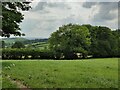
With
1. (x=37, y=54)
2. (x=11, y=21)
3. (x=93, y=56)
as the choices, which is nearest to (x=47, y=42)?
(x=93, y=56)

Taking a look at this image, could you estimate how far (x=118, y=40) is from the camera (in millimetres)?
96750

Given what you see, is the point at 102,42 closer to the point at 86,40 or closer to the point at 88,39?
the point at 88,39

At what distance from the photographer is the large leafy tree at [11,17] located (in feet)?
118

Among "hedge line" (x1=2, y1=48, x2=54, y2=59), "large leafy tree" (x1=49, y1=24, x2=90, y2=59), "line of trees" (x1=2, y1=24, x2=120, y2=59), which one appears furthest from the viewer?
"large leafy tree" (x1=49, y1=24, x2=90, y2=59)

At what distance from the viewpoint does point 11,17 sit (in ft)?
121

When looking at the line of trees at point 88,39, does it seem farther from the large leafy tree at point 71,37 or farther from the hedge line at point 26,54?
the hedge line at point 26,54

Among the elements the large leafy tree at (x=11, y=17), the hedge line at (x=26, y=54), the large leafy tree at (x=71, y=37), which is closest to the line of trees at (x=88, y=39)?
the large leafy tree at (x=71, y=37)

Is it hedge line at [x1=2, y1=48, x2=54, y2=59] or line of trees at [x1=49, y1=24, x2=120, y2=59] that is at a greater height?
line of trees at [x1=49, y1=24, x2=120, y2=59]

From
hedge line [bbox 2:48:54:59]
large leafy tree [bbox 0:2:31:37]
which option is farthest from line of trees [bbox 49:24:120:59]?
large leafy tree [bbox 0:2:31:37]

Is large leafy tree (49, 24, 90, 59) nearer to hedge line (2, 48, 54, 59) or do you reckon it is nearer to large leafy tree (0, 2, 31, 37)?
hedge line (2, 48, 54, 59)

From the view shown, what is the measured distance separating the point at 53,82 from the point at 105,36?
7567 centimetres

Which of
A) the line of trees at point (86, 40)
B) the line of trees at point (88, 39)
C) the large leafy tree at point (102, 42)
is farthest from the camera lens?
the line of trees at point (88, 39)

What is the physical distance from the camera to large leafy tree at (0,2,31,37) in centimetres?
3612

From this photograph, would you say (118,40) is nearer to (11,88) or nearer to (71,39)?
(71,39)
